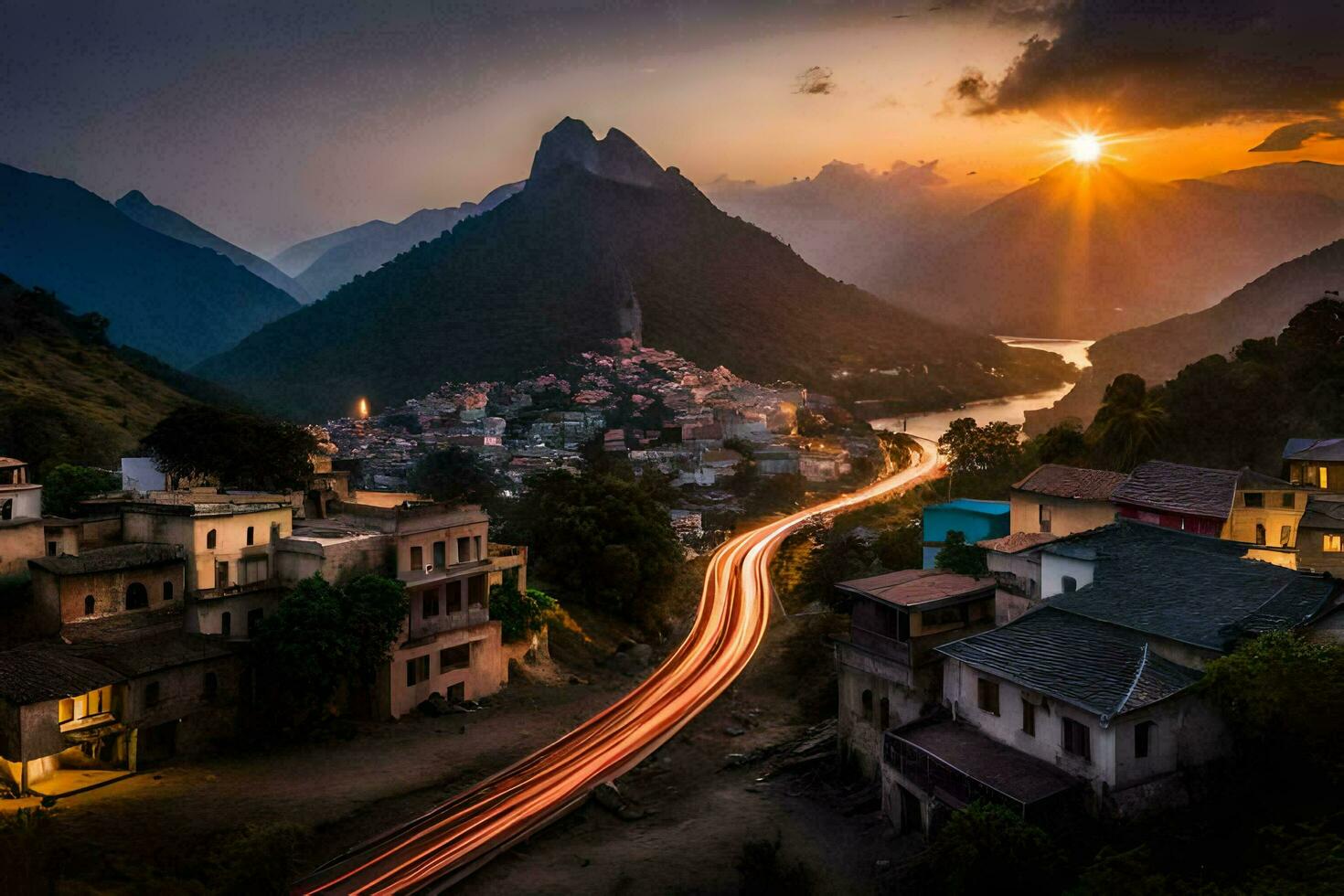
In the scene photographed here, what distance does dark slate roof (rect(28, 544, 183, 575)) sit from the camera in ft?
72.0

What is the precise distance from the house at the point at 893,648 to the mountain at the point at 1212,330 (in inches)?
1142

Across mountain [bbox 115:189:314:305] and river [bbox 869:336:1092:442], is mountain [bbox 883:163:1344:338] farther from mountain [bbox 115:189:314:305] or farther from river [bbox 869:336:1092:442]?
mountain [bbox 115:189:314:305]

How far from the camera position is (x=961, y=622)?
20.9m

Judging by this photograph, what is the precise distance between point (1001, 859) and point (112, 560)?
68.4 feet

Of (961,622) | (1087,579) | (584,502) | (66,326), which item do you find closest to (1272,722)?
(1087,579)

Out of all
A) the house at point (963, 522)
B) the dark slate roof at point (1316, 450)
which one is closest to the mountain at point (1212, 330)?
the dark slate roof at point (1316, 450)

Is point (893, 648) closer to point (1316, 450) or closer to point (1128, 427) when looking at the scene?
point (1316, 450)

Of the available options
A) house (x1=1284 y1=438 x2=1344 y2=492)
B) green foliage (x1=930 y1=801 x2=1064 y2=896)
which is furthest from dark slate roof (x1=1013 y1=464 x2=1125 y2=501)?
green foliage (x1=930 y1=801 x2=1064 y2=896)

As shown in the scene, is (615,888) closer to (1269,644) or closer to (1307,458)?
(1269,644)

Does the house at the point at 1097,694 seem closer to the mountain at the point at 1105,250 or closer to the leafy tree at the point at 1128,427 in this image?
the leafy tree at the point at 1128,427

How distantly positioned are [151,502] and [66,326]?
5449 centimetres

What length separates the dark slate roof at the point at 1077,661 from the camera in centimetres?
1469

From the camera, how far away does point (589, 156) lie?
133875 mm

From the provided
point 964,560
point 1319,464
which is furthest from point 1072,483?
point 1319,464
